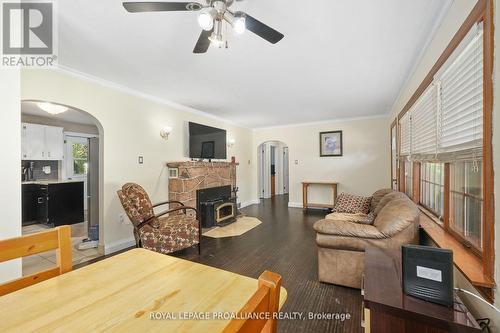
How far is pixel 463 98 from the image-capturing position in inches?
53.9

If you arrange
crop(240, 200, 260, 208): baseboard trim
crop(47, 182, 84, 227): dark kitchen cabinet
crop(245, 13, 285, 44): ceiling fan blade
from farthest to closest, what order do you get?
crop(240, 200, 260, 208): baseboard trim < crop(47, 182, 84, 227): dark kitchen cabinet < crop(245, 13, 285, 44): ceiling fan blade

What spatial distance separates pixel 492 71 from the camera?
3.37 ft

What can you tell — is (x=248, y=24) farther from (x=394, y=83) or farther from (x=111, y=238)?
(x=111, y=238)

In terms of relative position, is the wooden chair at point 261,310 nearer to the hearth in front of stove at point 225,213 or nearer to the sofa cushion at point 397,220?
the sofa cushion at point 397,220

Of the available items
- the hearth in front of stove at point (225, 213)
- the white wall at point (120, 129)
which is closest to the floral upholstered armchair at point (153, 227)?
the white wall at point (120, 129)

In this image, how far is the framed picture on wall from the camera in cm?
580

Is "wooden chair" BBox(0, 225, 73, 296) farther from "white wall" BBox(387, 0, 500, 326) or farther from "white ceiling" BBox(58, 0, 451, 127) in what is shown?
"white wall" BBox(387, 0, 500, 326)

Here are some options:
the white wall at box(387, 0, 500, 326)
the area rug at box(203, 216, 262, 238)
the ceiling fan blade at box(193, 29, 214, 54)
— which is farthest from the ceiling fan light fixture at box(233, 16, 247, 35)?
the area rug at box(203, 216, 262, 238)

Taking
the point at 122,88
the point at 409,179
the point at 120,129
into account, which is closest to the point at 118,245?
the point at 120,129

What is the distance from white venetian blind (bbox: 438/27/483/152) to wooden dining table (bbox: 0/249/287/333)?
147 cm

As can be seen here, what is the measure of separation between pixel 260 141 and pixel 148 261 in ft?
19.9

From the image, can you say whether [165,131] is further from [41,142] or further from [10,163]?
[41,142]

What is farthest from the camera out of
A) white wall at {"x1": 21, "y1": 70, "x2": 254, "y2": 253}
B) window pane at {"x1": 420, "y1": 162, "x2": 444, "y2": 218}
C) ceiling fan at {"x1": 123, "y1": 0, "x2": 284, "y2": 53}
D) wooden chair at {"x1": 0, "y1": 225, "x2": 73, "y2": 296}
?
white wall at {"x1": 21, "y1": 70, "x2": 254, "y2": 253}

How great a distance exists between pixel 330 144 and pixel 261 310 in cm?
597
